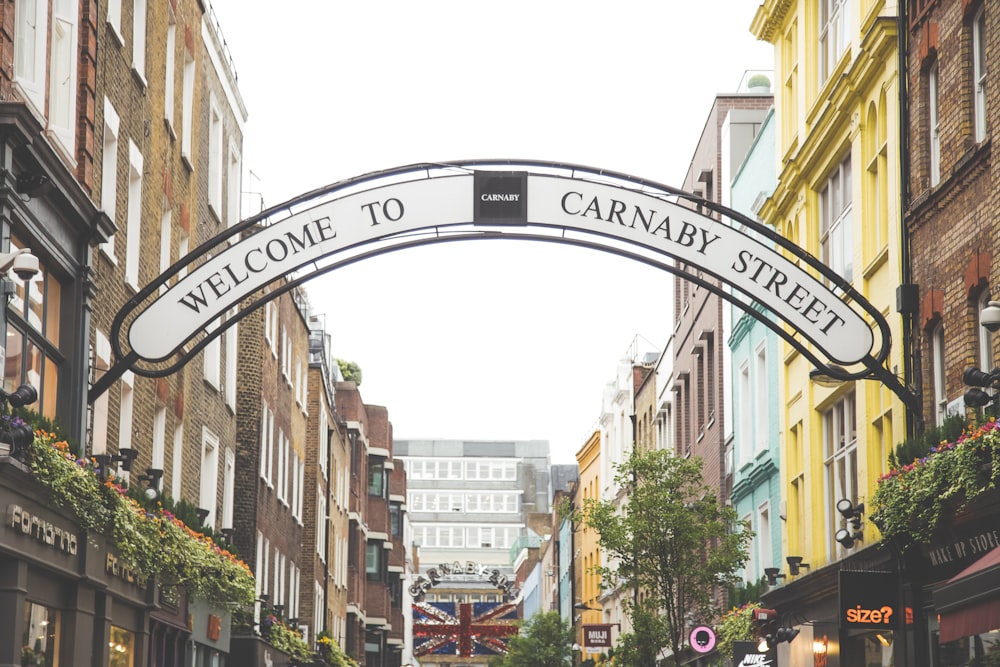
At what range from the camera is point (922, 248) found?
2073 centimetres

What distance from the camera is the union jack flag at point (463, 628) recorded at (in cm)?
9856

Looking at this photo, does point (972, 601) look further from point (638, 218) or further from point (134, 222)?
point (134, 222)

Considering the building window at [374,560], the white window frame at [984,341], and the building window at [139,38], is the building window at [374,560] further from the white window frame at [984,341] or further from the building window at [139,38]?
Answer: the white window frame at [984,341]

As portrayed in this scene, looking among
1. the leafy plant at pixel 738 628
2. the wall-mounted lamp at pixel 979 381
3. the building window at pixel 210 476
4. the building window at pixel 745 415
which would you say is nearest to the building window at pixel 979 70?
the wall-mounted lamp at pixel 979 381

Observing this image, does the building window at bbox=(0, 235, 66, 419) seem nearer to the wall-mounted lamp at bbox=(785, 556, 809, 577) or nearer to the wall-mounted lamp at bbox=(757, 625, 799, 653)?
the wall-mounted lamp at bbox=(757, 625, 799, 653)

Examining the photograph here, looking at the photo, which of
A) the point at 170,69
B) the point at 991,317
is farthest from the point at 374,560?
the point at 991,317

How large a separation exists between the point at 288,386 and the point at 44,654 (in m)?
27.5

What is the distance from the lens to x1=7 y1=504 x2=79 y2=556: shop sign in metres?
15.4

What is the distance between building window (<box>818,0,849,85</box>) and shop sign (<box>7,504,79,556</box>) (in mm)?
14572

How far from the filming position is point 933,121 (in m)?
20.7

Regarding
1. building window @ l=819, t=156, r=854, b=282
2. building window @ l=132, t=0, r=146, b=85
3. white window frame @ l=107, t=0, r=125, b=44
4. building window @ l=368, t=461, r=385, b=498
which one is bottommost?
building window @ l=819, t=156, r=854, b=282

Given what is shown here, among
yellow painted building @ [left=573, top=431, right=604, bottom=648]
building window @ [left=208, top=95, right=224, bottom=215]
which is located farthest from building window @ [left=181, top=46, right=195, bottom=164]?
yellow painted building @ [left=573, top=431, right=604, bottom=648]

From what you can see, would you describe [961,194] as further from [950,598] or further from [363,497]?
[363,497]

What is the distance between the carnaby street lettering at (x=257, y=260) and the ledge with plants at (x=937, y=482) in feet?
21.2
